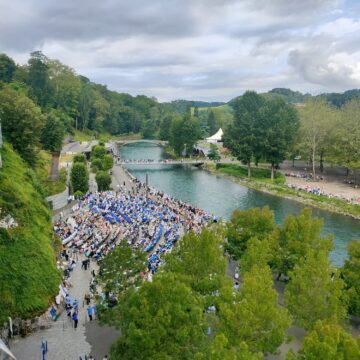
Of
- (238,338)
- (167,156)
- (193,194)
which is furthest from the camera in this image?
(167,156)

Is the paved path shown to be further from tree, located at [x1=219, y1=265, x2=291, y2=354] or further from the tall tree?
the tall tree

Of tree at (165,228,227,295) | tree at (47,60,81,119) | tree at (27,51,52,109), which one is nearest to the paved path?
tree at (165,228,227,295)

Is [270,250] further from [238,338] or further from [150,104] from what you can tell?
[150,104]

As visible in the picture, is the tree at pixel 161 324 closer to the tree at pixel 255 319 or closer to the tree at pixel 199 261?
the tree at pixel 255 319

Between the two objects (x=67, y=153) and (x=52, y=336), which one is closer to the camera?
(x=52, y=336)

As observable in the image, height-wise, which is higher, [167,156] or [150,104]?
[150,104]

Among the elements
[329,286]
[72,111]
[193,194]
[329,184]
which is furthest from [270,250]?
[72,111]
